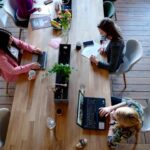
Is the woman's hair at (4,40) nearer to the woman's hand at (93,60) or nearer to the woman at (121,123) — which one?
the woman's hand at (93,60)

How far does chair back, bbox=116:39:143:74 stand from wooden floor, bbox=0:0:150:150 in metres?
0.53

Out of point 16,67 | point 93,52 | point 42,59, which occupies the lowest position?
point 16,67

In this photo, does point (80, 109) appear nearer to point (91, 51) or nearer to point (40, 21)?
point (91, 51)

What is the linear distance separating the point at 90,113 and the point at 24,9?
6.29 feet

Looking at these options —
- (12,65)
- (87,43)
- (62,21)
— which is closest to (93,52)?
(87,43)

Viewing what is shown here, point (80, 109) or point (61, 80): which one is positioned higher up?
point (61, 80)

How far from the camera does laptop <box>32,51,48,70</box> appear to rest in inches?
96.6

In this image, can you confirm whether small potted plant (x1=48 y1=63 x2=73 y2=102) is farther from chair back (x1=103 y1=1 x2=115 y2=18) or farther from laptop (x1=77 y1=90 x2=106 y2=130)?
chair back (x1=103 y1=1 x2=115 y2=18)

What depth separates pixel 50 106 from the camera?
2148mm

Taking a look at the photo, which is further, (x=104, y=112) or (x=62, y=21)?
(x=62, y=21)

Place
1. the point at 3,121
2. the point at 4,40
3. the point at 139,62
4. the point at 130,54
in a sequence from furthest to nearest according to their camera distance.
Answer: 1. the point at 139,62
2. the point at 130,54
3. the point at 4,40
4. the point at 3,121

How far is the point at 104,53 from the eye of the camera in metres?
2.61

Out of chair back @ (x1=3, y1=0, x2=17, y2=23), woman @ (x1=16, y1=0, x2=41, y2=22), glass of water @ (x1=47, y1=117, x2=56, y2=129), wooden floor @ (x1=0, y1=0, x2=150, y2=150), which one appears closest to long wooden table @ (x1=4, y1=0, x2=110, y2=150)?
glass of water @ (x1=47, y1=117, x2=56, y2=129)

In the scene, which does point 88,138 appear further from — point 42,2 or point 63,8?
point 42,2
